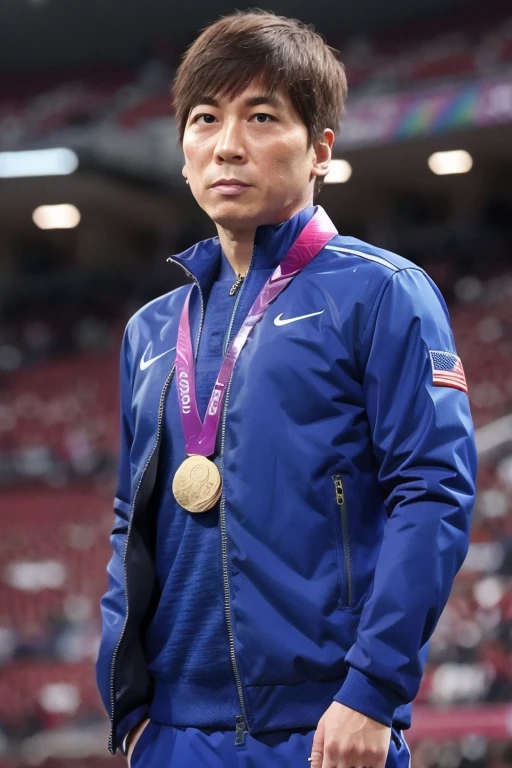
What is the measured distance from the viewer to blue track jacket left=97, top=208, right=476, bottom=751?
1.38 metres

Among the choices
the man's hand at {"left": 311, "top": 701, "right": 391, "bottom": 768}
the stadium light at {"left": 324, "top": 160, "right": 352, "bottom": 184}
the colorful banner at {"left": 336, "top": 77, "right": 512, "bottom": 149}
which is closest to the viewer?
the man's hand at {"left": 311, "top": 701, "right": 391, "bottom": 768}

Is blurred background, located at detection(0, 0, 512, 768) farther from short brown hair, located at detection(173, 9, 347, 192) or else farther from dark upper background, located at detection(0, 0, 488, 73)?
short brown hair, located at detection(173, 9, 347, 192)

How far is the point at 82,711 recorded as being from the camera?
5.99 metres

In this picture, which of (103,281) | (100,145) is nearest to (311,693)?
(100,145)

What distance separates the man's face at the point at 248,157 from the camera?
1.62 m

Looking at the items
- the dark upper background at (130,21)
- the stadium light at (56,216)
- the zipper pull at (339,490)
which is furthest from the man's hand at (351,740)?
the dark upper background at (130,21)

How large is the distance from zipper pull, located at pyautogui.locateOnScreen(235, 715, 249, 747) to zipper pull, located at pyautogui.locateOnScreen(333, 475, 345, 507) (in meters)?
0.30

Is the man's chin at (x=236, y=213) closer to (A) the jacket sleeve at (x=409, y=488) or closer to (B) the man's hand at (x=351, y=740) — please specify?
(A) the jacket sleeve at (x=409, y=488)

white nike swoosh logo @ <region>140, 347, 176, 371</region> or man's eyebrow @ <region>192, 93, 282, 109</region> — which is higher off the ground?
man's eyebrow @ <region>192, 93, 282, 109</region>

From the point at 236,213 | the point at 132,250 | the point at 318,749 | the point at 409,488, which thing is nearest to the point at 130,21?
the point at 132,250

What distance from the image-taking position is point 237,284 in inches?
67.7

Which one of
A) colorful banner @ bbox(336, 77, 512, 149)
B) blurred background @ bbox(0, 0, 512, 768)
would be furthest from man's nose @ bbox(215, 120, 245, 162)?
colorful banner @ bbox(336, 77, 512, 149)

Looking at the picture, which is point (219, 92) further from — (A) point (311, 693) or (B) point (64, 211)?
(B) point (64, 211)

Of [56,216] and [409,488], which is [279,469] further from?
[56,216]
